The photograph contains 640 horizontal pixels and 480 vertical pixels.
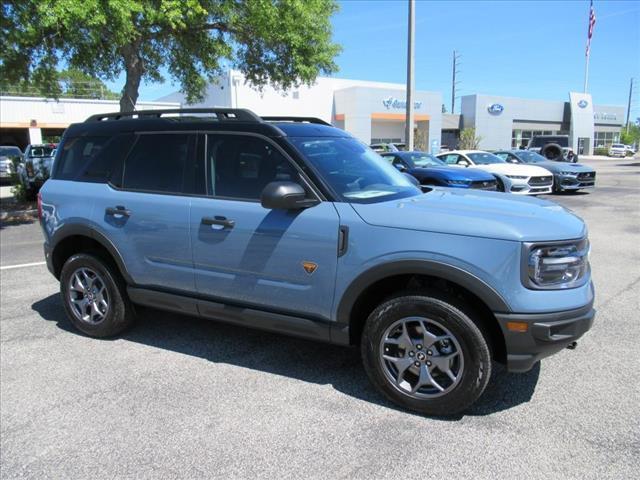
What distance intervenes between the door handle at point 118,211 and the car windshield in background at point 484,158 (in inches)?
533

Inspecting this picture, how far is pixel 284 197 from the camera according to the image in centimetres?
320

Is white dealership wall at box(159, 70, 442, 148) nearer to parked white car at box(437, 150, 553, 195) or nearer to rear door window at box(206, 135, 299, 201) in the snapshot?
parked white car at box(437, 150, 553, 195)

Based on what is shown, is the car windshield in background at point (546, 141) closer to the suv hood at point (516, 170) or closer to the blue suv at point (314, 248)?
the suv hood at point (516, 170)

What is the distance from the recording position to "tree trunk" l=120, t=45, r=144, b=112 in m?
12.1

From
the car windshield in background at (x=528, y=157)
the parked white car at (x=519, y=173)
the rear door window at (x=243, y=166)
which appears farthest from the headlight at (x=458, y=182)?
the rear door window at (x=243, y=166)

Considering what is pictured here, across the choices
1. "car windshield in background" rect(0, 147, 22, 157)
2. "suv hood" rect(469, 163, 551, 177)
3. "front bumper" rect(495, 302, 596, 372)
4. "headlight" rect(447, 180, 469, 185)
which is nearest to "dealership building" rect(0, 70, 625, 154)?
"car windshield in background" rect(0, 147, 22, 157)

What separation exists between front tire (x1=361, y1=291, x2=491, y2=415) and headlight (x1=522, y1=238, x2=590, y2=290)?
438mm

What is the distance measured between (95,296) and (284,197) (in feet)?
7.69

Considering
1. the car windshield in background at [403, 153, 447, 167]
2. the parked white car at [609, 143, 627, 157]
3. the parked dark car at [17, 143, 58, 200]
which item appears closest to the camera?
the car windshield in background at [403, 153, 447, 167]

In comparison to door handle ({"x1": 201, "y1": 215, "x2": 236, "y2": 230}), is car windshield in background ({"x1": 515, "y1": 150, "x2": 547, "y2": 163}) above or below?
above

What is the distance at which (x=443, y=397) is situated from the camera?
3.05 meters

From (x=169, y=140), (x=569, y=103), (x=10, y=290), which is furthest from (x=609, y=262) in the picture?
(x=569, y=103)

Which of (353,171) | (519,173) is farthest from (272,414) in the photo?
(519,173)

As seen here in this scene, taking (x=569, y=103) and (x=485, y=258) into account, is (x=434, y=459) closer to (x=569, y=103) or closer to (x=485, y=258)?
(x=485, y=258)
